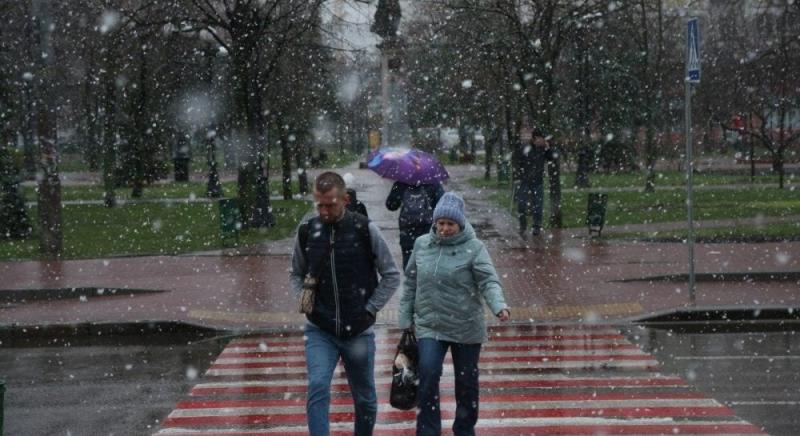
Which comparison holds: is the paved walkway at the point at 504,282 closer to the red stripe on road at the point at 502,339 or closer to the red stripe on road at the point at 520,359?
the red stripe on road at the point at 502,339

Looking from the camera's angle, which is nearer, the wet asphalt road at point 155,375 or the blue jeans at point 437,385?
the blue jeans at point 437,385

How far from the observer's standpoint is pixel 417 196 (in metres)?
11.5

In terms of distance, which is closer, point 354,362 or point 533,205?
point 354,362

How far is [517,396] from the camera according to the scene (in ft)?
30.9

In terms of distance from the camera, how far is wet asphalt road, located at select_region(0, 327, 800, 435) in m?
8.76

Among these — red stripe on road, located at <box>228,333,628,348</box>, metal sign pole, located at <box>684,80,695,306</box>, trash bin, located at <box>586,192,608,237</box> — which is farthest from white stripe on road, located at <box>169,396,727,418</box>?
trash bin, located at <box>586,192,608,237</box>

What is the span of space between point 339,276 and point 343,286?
0.22ft

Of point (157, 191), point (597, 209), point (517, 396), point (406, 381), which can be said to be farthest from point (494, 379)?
point (157, 191)

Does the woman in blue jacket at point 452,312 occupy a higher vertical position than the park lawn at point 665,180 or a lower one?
higher

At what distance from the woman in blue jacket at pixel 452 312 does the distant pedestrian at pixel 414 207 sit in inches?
165

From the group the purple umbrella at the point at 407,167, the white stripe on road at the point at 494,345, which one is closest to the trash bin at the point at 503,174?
the white stripe on road at the point at 494,345

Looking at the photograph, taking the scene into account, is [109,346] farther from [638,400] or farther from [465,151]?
[465,151]

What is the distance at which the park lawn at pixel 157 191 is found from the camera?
42.5 meters

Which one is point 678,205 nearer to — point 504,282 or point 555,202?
point 555,202
